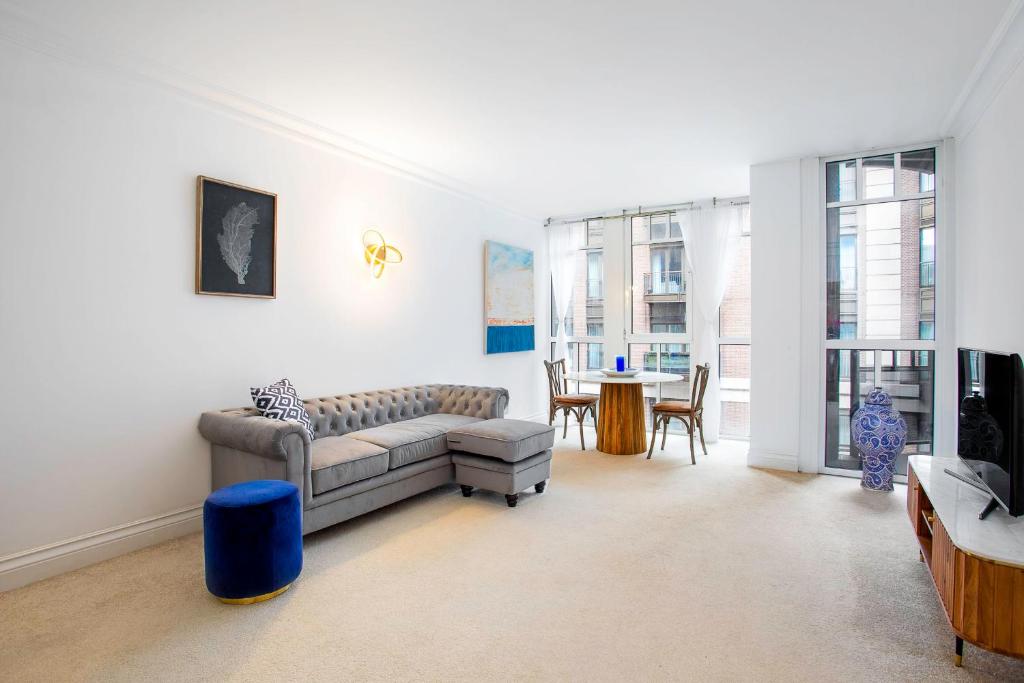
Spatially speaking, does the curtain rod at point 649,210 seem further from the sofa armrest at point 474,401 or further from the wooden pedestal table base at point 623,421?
the sofa armrest at point 474,401

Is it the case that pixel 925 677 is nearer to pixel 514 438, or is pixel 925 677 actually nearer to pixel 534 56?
pixel 514 438

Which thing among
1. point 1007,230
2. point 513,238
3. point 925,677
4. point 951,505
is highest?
point 513,238

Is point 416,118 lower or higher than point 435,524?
higher

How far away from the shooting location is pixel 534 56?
3127 mm

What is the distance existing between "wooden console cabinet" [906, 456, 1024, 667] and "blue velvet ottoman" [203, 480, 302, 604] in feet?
9.69

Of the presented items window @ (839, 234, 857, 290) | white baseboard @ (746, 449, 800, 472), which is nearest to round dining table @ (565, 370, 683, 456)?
white baseboard @ (746, 449, 800, 472)

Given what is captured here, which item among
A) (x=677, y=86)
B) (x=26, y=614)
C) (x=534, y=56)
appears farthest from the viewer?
(x=677, y=86)

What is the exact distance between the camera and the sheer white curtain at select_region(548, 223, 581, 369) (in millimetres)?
7477

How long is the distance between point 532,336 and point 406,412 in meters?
2.79

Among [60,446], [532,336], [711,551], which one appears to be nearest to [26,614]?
[60,446]

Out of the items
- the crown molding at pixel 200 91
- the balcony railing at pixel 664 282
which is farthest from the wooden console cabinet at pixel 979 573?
the crown molding at pixel 200 91

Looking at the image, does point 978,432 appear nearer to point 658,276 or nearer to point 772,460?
point 772,460

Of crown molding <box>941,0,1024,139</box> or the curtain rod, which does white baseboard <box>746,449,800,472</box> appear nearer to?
the curtain rod

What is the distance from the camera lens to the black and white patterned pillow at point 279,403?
3.62 metres
